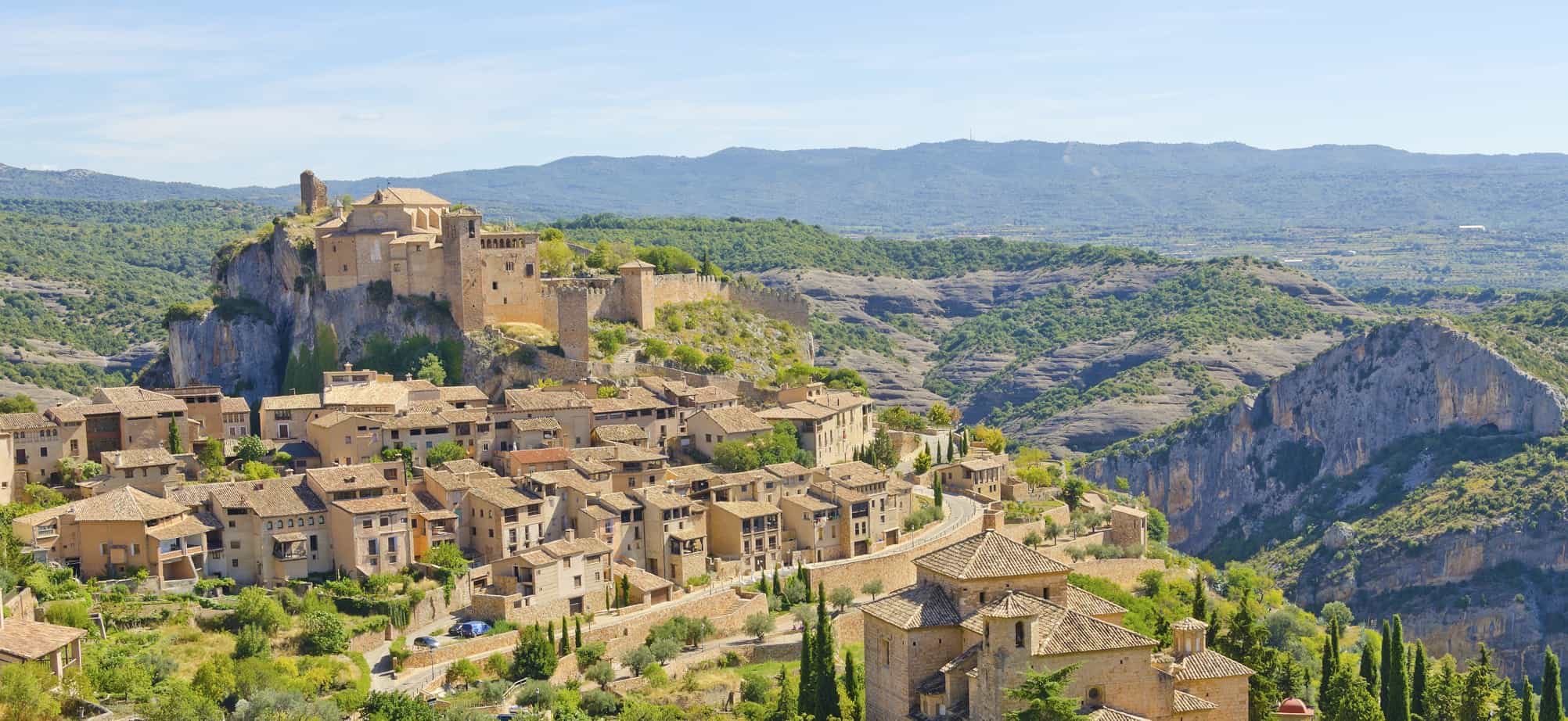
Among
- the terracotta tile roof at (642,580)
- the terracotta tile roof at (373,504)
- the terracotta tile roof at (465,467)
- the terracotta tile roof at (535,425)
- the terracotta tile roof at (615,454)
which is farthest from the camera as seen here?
the terracotta tile roof at (535,425)

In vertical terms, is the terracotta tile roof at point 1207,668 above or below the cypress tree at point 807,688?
above

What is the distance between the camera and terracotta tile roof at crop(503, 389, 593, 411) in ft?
226

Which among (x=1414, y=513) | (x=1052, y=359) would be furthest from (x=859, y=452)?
(x=1052, y=359)

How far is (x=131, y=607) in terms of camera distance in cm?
5241

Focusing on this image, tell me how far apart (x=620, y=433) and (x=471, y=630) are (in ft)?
51.7

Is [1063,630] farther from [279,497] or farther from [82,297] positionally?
[82,297]

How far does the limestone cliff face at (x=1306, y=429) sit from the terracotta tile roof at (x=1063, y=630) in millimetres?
95616

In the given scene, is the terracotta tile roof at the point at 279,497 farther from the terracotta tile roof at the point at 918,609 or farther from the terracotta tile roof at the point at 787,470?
the terracotta tile roof at the point at 918,609

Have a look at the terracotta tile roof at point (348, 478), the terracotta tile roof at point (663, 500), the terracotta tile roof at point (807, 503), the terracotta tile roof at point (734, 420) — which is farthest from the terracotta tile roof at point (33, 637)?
the terracotta tile roof at point (734, 420)

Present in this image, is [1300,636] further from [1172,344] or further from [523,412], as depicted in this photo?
[1172,344]

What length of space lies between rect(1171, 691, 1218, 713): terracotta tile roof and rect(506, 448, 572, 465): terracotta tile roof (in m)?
28.7

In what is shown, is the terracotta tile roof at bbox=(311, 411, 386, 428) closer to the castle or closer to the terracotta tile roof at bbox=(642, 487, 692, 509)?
the terracotta tile roof at bbox=(642, 487, 692, 509)

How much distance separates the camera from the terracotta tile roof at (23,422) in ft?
201

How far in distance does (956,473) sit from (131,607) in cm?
3613
